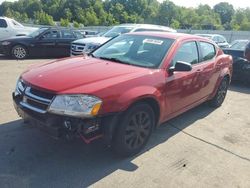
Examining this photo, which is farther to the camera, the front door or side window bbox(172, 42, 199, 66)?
side window bbox(172, 42, 199, 66)

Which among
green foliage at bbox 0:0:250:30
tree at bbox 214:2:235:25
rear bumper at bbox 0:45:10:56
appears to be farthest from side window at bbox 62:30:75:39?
tree at bbox 214:2:235:25

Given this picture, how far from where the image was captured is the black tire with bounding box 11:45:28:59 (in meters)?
12.7

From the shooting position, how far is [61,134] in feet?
11.5

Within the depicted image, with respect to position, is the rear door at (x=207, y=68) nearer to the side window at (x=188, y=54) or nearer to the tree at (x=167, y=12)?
the side window at (x=188, y=54)

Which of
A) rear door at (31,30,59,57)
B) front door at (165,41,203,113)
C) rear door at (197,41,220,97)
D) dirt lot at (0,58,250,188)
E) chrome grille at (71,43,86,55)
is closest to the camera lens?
dirt lot at (0,58,250,188)

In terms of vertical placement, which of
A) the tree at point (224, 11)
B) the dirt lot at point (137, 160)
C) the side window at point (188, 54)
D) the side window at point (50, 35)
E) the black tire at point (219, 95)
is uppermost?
the tree at point (224, 11)

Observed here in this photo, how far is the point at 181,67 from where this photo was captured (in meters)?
4.46

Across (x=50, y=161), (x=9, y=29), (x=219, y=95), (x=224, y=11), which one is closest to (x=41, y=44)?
(x=9, y=29)

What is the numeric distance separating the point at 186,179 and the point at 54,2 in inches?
3854

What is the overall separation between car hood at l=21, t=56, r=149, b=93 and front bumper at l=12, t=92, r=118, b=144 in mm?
329

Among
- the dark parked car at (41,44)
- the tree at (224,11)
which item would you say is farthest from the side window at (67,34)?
the tree at (224,11)

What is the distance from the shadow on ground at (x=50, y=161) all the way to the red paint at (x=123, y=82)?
2.33 ft

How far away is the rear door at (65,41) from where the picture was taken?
45.6 ft

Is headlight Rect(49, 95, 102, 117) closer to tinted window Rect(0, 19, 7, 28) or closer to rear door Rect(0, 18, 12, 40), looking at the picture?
rear door Rect(0, 18, 12, 40)
